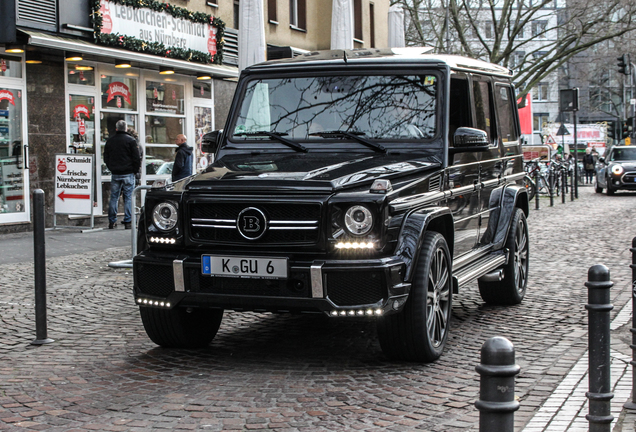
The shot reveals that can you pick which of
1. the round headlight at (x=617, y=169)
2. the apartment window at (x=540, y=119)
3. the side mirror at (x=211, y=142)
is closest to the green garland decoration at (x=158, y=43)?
the side mirror at (x=211, y=142)

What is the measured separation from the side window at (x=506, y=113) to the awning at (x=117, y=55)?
9.16 meters

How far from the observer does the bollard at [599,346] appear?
409 cm

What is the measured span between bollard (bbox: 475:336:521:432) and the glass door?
1438 cm

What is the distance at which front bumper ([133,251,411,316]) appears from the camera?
5426mm

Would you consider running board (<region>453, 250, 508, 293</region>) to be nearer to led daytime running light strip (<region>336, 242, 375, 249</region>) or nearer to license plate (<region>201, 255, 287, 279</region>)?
led daytime running light strip (<region>336, 242, 375, 249</region>)

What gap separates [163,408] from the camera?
16.2 ft

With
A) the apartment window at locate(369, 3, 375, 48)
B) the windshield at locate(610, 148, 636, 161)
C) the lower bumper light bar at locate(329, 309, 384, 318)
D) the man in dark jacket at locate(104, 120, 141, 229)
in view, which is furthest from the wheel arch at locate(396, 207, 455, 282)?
the apartment window at locate(369, 3, 375, 48)

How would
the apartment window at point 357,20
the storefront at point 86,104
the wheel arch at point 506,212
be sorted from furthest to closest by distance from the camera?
the apartment window at point 357,20 → the storefront at point 86,104 → the wheel arch at point 506,212

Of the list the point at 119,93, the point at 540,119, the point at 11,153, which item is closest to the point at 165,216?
the point at 11,153

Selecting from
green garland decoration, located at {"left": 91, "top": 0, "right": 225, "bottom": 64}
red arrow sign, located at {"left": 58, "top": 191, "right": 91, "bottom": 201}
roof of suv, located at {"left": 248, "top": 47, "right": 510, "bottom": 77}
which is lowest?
red arrow sign, located at {"left": 58, "top": 191, "right": 91, "bottom": 201}

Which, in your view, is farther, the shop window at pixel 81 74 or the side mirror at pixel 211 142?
the shop window at pixel 81 74

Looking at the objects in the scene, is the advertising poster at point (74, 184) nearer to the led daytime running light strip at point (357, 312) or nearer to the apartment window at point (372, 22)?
the led daytime running light strip at point (357, 312)

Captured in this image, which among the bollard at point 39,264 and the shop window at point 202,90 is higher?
the shop window at point 202,90

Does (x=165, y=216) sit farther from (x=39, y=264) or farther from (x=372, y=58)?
(x=372, y=58)
